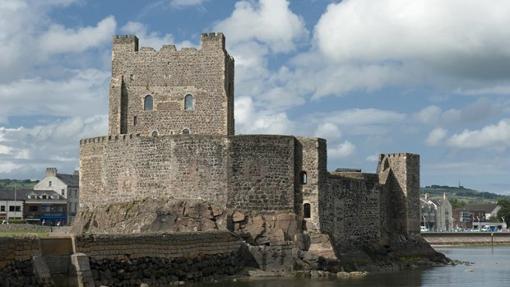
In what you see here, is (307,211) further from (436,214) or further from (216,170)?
(436,214)

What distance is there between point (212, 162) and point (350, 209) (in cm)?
946

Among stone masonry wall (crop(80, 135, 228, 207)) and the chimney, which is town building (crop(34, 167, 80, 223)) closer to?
the chimney

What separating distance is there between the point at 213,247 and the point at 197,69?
16983 mm

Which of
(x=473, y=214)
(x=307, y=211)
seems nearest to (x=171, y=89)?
(x=307, y=211)

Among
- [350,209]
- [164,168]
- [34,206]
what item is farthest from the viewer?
[34,206]

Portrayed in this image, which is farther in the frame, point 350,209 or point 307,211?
point 350,209

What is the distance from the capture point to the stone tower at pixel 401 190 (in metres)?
54.9

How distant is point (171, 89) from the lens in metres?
51.2

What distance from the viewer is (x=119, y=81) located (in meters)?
51.8

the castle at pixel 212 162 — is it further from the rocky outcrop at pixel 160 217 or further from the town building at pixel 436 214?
the town building at pixel 436 214

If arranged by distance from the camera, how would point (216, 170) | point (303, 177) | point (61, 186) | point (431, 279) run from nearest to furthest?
point (431, 279) → point (216, 170) → point (303, 177) → point (61, 186)

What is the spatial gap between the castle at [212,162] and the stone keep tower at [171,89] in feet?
0.20

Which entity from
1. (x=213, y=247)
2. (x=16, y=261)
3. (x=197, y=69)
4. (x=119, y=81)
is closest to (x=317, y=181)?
(x=213, y=247)

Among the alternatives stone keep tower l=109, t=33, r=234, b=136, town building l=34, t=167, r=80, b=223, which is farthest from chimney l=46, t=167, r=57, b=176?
stone keep tower l=109, t=33, r=234, b=136
